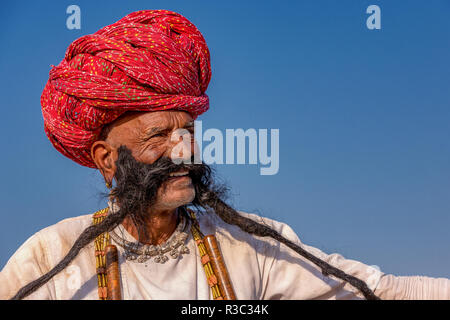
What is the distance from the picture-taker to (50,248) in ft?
12.3

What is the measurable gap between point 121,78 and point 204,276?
1.36 metres

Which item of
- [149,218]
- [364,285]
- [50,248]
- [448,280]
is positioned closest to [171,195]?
[149,218]

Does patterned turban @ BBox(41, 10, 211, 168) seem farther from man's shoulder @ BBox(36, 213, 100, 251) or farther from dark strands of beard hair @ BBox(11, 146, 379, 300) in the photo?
man's shoulder @ BBox(36, 213, 100, 251)

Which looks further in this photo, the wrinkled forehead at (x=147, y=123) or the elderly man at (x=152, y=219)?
the wrinkled forehead at (x=147, y=123)

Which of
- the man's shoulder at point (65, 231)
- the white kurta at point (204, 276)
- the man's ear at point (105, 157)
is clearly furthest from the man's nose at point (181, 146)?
the man's shoulder at point (65, 231)

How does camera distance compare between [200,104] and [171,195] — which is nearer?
[171,195]

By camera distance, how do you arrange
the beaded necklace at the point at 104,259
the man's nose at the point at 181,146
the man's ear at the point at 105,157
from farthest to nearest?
1. the man's ear at the point at 105,157
2. the man's nose at the point at 181,146
3. the beaded necklace at the point at 104,259

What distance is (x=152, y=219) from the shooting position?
385cm

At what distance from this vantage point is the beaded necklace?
11.9ft

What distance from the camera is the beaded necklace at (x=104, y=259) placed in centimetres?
362

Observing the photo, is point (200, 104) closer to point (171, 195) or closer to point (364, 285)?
point (171, 195)

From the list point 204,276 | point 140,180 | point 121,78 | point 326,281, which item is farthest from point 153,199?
point 326,281

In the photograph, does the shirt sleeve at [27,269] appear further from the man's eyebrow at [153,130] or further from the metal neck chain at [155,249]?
the man's eyebrow at [153,130]

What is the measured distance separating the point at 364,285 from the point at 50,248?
A: 1.93 metres
